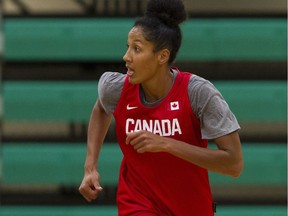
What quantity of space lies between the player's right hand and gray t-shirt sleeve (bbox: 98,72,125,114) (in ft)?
0.88

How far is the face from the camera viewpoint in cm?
262

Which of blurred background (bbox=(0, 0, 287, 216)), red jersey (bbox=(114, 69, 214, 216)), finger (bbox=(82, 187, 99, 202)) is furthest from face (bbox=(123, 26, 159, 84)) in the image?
blurred background (bbox=(0, 0, 287, 216))

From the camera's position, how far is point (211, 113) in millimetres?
2574

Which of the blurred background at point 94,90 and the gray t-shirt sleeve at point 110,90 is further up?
the gray t-shirt sleeve at point 110,90

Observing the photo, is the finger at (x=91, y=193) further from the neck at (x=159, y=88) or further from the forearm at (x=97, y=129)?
the neck at (x=159, y=88)

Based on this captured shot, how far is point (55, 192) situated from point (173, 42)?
3772 millimetres

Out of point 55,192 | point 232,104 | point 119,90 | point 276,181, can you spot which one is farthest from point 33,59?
point 119,90

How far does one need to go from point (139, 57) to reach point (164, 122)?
25 centimetres

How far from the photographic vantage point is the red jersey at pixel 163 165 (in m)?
2.65

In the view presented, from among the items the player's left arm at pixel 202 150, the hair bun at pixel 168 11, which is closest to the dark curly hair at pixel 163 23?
the hair bun at pixel 168 11

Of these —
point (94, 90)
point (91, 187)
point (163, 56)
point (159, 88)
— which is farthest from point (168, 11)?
point (94, 90)

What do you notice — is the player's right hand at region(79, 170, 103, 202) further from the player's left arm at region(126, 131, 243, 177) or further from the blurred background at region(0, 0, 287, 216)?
the blurred background at region(0, 0, 287, 216)

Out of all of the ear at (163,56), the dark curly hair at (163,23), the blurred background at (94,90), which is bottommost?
the blurred background at (94,90)

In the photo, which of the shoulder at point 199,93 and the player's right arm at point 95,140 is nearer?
the shoulder at point 199,93
